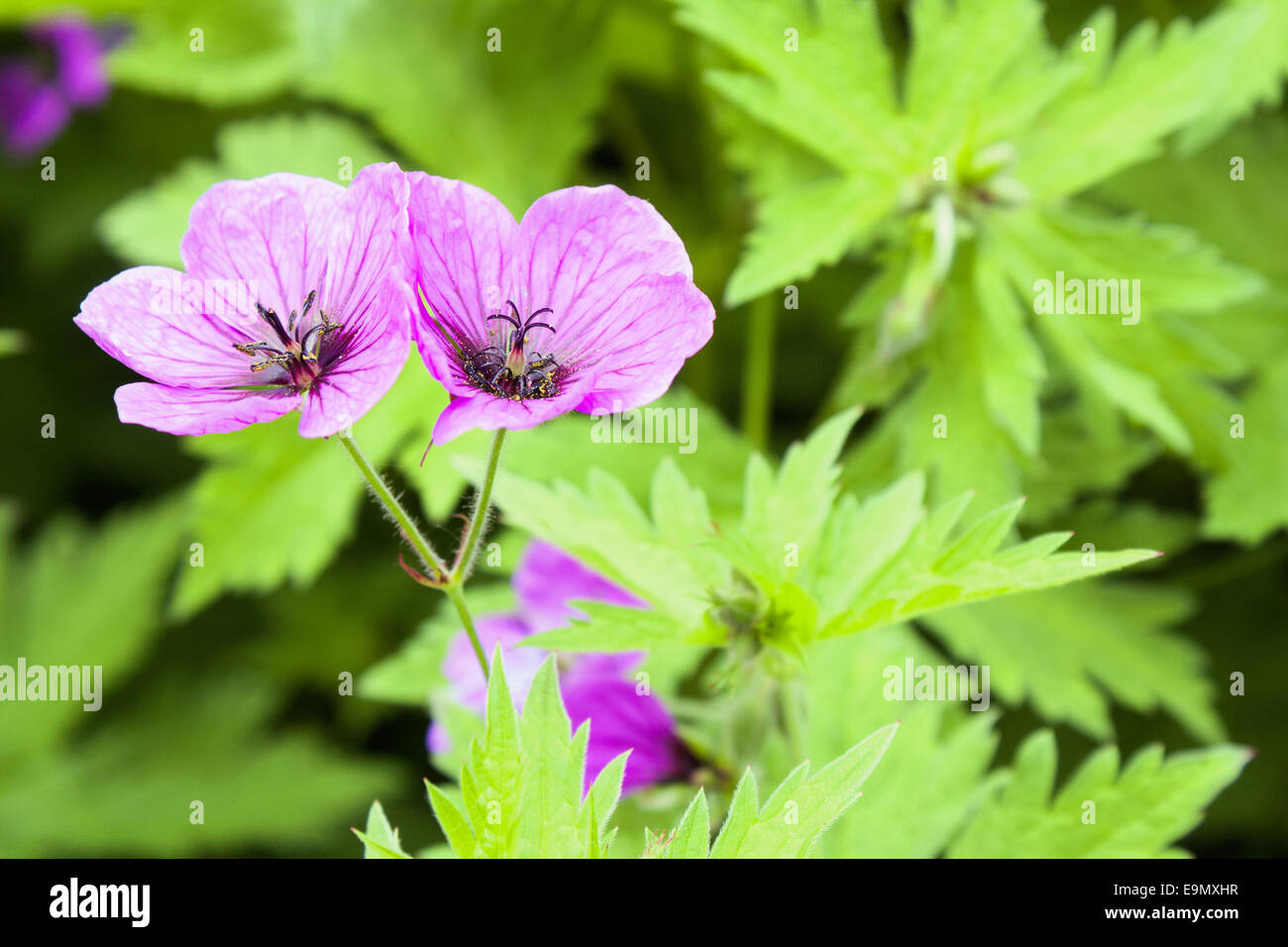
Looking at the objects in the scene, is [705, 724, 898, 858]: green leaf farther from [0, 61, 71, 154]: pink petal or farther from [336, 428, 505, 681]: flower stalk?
[0, 61, 71, 154]: pink petal

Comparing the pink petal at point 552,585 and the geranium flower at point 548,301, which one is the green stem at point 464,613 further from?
the pink petal at point 552,585

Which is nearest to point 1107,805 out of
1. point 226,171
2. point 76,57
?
point 226,171

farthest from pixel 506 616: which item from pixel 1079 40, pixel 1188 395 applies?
pixel 1079 40

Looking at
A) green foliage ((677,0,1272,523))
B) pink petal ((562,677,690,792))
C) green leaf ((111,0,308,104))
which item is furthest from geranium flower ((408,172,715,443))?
green leaf ((111,0,308,104))

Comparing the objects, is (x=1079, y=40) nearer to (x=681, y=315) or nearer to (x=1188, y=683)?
(x=1188, y=683)

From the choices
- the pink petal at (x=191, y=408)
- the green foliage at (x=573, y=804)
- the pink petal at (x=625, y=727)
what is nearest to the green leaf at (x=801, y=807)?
the green foliage at (x=573, y=804)
